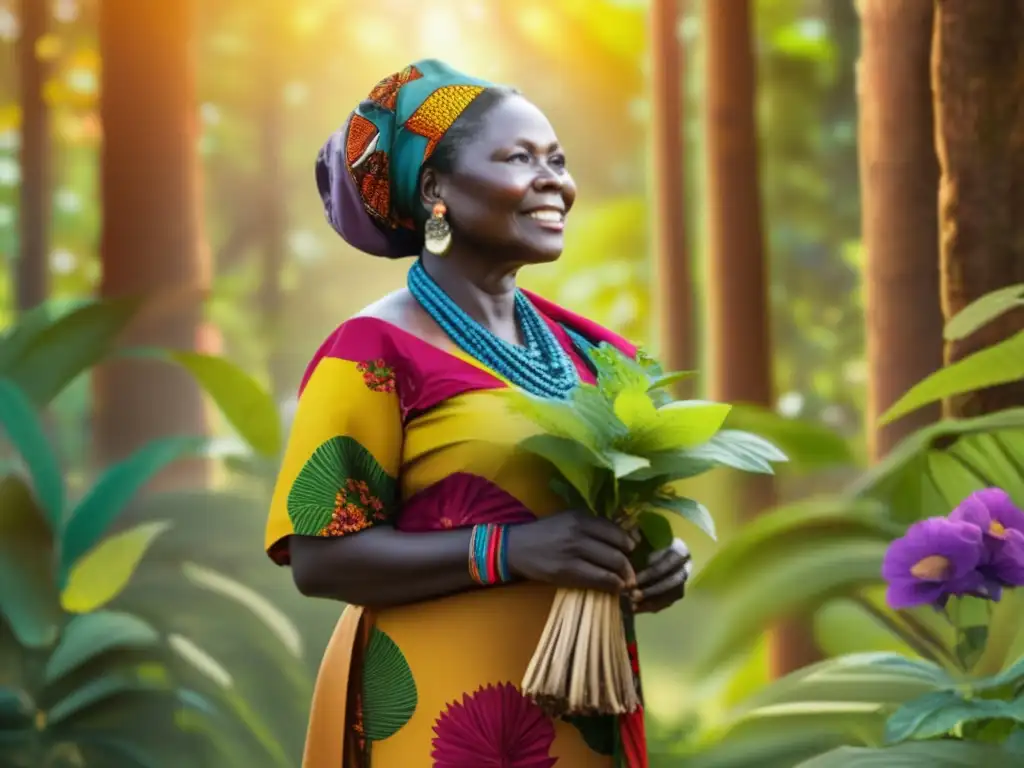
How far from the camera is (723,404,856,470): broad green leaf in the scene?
3.44 m

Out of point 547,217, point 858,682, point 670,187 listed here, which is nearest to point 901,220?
point 858,682

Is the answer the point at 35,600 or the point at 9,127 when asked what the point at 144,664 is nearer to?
the point at 35,600

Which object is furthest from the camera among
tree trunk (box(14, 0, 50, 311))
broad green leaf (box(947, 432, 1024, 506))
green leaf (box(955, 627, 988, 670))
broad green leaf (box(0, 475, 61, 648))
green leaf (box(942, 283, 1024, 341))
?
tree trunk (box(14, 0, 50, 311))

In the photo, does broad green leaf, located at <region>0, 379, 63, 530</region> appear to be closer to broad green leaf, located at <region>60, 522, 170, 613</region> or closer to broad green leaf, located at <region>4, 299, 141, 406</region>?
broad green leaf, located at <region>4, 299, 141, 406</region>

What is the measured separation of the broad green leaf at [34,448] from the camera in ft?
12.2

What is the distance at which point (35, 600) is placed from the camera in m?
3.62

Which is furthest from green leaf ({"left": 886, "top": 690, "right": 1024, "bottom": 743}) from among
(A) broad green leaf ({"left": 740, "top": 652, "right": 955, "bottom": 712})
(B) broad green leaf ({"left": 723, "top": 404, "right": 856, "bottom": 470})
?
(B) broad green leaf ({"left": 723, "top": 404, "right": 856, "bottom": 470})

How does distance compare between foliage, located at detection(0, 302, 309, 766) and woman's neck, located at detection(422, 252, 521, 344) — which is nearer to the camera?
woman's neck, located at detection(422, 252, 521, 344)

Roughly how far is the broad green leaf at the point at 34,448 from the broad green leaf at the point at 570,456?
2422 millimetres

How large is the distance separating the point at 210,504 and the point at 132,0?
2078 millimetres

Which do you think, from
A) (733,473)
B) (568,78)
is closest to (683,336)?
(733,473)

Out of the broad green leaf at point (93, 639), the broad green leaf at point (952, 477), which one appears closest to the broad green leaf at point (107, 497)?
the broad green leaf at point (93, 639)

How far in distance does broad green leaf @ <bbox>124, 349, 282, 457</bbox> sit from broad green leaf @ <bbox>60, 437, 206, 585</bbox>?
0.46ft

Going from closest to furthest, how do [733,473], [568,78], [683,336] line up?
[733,473] → [683,336] → [568,78]
